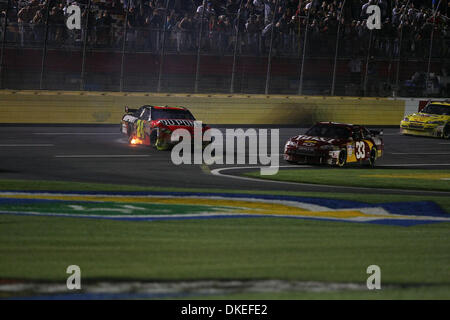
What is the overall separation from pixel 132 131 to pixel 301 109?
9.87 metres

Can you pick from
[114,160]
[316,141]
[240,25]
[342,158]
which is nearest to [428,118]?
[240,25]

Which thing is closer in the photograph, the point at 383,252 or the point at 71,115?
the point at 383,252

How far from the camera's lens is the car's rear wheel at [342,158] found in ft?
62.7

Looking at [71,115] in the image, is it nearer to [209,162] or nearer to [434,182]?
[209,162]

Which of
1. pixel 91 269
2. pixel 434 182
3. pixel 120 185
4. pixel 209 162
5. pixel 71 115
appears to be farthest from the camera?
pixel 71 115

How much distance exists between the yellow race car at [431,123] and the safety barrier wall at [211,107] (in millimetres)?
3137

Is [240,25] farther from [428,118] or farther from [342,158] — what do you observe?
[342,158]

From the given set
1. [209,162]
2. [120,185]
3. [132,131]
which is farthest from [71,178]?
[132,131]

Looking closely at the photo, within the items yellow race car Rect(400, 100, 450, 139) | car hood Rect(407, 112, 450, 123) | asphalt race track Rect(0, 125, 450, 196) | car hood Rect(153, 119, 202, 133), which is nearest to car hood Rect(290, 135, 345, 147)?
asphalt race track Rect(0, 125, 450, 196)

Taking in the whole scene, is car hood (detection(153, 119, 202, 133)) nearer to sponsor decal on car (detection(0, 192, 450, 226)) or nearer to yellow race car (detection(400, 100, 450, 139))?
sponsor decal on car (detection(0, 192, 450, 226))

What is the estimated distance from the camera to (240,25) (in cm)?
2906
